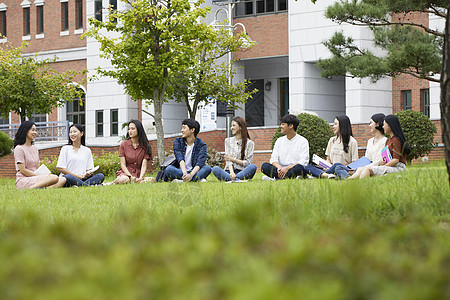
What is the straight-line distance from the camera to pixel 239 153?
A: 12.9 metres

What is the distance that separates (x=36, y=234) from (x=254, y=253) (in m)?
1.04

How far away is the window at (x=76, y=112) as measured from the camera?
37125mm

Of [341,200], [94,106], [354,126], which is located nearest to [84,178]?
[341,200]

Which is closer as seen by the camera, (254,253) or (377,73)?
(254,253)

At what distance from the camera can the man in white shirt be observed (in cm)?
1213

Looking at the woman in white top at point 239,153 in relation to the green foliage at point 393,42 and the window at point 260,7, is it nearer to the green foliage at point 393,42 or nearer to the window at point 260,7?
the green foliage at point 393,42

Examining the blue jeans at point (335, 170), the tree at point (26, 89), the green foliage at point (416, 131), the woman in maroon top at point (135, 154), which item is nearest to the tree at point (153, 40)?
the tree at point (26, 89)

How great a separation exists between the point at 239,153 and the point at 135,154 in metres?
2.10

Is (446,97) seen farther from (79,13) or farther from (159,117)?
(79,13)

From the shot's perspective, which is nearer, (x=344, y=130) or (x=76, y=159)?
(x=344, y=130)

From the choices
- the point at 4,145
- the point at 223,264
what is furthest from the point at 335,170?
the point at 4,145

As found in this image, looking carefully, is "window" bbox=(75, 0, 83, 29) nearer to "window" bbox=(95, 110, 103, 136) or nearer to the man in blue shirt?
"window" bbox=(95, 110, 103, 136)

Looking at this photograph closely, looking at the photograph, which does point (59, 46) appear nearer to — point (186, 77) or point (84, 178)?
point (186, 77)

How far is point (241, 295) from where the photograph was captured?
62.3 inches
